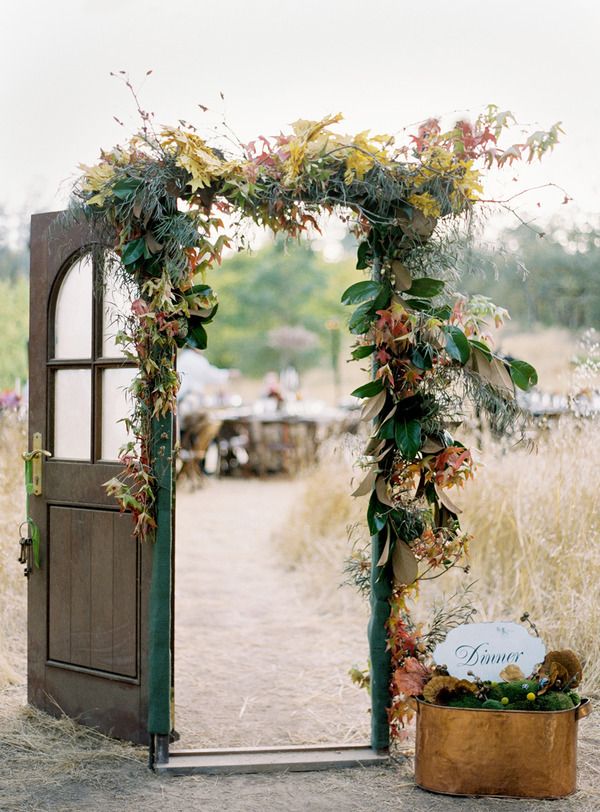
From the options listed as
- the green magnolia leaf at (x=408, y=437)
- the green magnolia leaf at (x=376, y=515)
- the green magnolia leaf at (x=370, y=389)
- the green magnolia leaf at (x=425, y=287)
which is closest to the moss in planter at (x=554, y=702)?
the green magnolia leaf at (x=376, y=515)

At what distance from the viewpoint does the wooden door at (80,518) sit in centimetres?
342

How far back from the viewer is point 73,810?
286 cm

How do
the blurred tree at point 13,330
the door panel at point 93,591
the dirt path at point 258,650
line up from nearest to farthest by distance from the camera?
the door panel at point 93,591 → the dirt path at point 258,650 → the blurred tree at point 13,330

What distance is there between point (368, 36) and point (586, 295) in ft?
21.9

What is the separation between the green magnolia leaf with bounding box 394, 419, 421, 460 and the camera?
3.06 m

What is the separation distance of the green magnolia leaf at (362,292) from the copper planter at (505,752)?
1346 mm

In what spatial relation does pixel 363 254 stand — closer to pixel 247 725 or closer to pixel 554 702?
pixel 554 702

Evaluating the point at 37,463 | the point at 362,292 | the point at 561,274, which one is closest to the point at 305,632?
the point at 37,463

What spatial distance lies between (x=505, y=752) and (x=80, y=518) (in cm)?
175

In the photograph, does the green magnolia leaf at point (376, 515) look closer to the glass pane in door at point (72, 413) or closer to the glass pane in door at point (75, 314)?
the glass pane in door at point (72, 413)

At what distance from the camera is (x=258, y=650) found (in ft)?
16.3

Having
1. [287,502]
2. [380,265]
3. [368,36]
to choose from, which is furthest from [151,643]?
[368,36]

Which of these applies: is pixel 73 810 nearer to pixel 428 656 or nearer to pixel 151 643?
pixel 151 643

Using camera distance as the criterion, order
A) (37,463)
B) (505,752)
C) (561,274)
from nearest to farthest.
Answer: (505,752) < (37,463) < (561,274)
